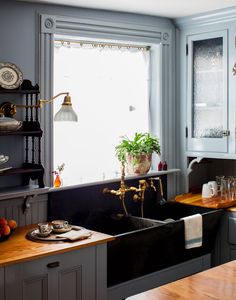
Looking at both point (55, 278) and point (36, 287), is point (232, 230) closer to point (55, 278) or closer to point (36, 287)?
point (55, 278)

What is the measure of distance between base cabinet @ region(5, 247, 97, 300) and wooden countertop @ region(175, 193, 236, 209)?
135 cm

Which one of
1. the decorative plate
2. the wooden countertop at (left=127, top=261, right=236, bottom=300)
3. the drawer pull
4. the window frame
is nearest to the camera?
the wooden countertop at (left=127, top=261, right=236, bottom=300)

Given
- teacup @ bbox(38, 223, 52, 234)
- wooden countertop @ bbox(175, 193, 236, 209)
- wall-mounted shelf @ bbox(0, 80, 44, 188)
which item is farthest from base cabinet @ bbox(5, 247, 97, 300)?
wooden countertop @ bbox(175, 193, 236, 209)

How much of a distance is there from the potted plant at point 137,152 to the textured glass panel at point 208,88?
487mm

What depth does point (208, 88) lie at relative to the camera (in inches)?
176

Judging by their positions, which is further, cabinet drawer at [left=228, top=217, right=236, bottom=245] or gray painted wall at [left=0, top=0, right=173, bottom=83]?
cabinet drawer at [left=228, top=217, right=236, bottom=245]

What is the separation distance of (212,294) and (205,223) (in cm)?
184

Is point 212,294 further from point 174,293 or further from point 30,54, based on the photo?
point 30,54

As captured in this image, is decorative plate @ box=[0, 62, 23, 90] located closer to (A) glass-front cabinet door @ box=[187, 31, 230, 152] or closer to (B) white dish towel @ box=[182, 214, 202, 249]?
(B) white dish towel @ box=[182, 214, 202, 249]

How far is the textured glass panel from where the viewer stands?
4391 mm

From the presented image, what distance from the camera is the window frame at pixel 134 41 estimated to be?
12.3ft

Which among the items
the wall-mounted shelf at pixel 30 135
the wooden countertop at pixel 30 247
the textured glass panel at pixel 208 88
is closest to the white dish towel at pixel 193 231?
the wooden countertop at pixel 30 247

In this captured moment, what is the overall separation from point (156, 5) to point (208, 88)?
899 mm

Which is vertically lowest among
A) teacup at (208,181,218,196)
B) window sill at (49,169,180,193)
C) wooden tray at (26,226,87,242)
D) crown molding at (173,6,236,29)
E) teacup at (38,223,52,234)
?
wooden tray at (26,226,87,242)
